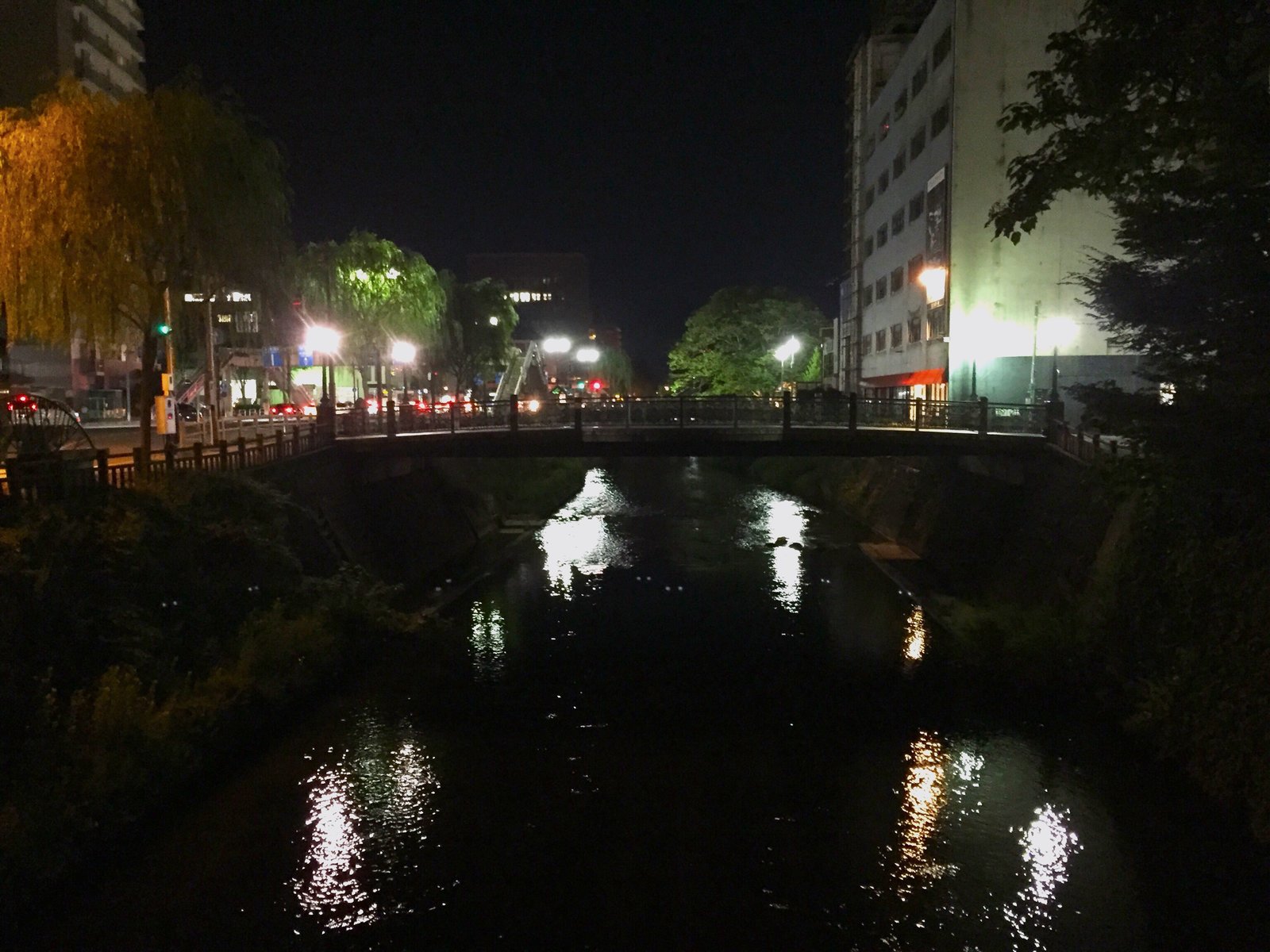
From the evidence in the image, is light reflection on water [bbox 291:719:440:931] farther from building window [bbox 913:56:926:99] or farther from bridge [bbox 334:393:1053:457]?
building window [bbox 913:56:926:99]

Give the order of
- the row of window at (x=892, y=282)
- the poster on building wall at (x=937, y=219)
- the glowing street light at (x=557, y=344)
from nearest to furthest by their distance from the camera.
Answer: the poster on building wall at (x=937, y=219), the row of window at (x=892, y=282), the glowing street light at (x=557, y=344)

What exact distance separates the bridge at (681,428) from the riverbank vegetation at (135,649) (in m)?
9.52

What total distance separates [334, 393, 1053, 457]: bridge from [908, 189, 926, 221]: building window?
67.2ft

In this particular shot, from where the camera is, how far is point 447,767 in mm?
14727

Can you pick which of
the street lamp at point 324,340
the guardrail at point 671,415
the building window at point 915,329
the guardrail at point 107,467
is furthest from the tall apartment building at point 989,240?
the guardrail at point 107,467

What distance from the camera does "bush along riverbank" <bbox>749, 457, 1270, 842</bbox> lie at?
13.0 meters

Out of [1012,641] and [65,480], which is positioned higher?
[65,480]

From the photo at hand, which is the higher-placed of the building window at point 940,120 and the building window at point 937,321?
the building window at point 940,120

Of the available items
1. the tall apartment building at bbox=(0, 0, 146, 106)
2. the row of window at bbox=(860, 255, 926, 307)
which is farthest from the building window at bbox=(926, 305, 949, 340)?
the tall apartment building at bbox=(0, 0, 146, 106)

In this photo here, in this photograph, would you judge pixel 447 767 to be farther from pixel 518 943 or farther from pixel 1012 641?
pixel 1012 641

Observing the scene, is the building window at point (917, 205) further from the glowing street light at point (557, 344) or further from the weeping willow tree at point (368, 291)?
the glowing street light at point (557, 344)

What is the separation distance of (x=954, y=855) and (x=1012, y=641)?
313 inches

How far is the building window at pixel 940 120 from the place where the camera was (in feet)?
139

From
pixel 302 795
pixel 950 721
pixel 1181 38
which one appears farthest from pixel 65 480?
pixel 1181 38
